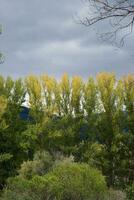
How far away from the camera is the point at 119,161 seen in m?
48.8

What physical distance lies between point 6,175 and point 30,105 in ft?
22.0

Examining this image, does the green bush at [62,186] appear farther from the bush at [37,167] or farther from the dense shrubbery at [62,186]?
the bush at [37,167]

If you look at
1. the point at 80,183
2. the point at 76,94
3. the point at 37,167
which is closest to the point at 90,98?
the point at 76,94

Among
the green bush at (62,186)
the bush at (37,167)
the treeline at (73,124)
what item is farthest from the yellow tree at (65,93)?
the green bush at (62,186)

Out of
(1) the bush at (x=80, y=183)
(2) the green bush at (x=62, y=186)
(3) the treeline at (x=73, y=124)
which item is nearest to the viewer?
(2) the green bush at (x=62, y=186)

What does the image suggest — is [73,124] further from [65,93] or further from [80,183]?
[80,183]

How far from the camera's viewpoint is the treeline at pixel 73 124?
1875 inches

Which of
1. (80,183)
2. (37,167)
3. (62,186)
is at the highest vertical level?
(37,167)

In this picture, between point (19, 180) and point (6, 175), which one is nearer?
point (19, 180)

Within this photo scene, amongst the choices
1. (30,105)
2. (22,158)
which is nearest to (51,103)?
(30,105)

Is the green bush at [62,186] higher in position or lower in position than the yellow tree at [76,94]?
lower

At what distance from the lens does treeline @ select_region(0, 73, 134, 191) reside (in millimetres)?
47625

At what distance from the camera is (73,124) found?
4959cm

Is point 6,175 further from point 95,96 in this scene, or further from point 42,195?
point 42,195
